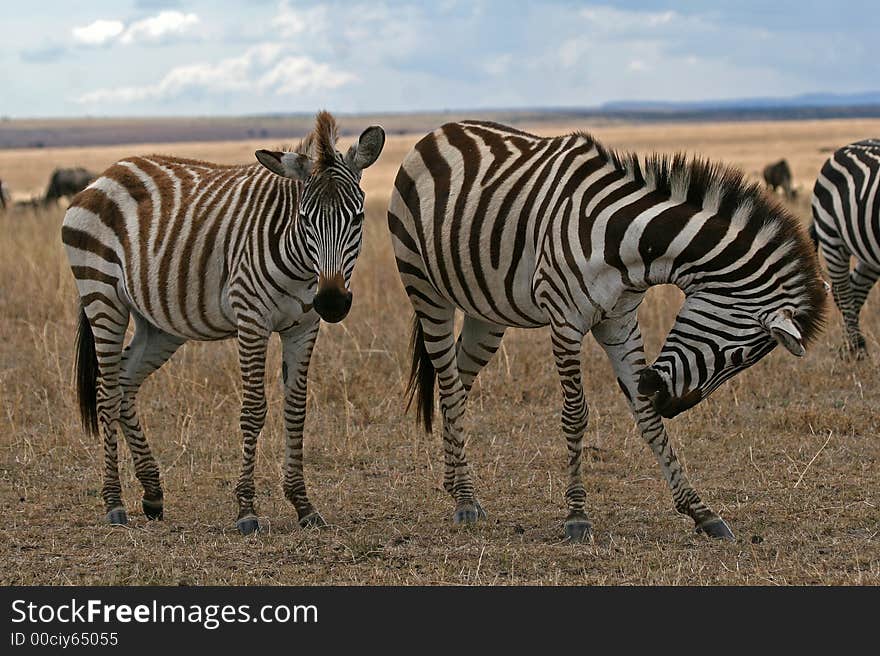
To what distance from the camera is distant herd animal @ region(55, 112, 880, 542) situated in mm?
5492

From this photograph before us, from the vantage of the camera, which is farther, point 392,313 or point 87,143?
point 87,143

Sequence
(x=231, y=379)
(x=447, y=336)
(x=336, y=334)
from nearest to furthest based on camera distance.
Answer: (x=447, y=336) < (x=231, y=379) < (x=336, y=334)

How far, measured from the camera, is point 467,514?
648 centimetres

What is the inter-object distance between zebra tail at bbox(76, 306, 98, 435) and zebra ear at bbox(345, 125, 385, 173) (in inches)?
80.9

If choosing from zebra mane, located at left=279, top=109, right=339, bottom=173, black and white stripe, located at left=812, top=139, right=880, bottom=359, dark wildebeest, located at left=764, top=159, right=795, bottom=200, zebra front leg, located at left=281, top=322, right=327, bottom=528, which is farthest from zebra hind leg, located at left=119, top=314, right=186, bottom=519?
dark wildebeest, located at left=764, top=159, right=795, bottom=200

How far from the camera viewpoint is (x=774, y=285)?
17.6 feet

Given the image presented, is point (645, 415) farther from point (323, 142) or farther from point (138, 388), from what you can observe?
point (138, 388)

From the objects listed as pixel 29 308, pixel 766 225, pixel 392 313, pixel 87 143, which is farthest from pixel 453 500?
pixel 87 143

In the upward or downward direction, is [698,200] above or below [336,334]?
above

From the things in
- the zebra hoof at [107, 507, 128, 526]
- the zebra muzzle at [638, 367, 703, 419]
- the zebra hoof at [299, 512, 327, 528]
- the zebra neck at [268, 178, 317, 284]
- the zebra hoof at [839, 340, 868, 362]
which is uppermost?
the zebra neck at [268, 178, 317, 284]

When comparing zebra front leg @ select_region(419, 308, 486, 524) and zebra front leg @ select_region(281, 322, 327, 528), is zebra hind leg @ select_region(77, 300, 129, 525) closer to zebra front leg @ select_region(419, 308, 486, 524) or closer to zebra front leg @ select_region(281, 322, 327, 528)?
zebra front leg @ select_region(281, 322, 327, 528)

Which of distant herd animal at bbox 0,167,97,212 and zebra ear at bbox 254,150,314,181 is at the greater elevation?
zebra ear at bbox 254,150,314,181

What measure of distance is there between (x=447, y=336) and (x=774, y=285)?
2.07 m

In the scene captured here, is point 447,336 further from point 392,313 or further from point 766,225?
point 392,313
